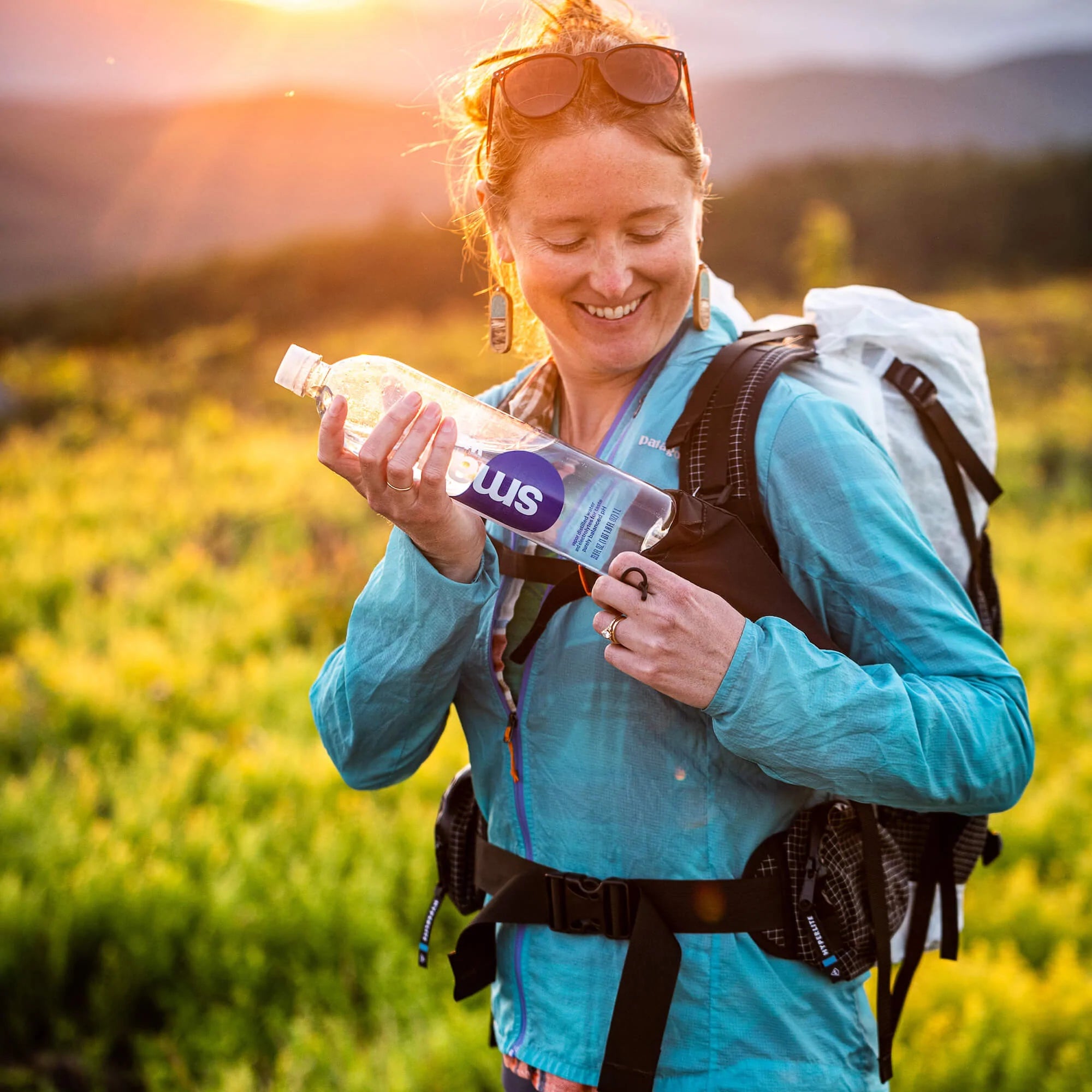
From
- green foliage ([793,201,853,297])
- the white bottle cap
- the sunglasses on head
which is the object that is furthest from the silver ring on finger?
green foliage ([793,201,853,297])

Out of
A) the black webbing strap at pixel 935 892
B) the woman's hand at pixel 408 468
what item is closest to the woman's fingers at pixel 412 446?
the woman's hand at pixel 408 468

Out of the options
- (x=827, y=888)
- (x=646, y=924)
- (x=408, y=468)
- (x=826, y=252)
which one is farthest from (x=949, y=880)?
(x=826, y=252)

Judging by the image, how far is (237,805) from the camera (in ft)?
15.4

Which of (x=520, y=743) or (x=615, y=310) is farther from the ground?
(x=615, y=310)

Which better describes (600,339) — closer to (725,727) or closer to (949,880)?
(725,727)

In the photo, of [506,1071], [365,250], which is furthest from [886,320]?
[365,250]

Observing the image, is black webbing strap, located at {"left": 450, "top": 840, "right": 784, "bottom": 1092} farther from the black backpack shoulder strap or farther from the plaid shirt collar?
the plaid shirt collar

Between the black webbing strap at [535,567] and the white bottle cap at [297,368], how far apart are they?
1.40 feet

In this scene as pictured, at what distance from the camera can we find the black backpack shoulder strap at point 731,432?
1.40m

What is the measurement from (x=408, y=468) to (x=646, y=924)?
79 centimetres

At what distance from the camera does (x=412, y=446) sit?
130cm

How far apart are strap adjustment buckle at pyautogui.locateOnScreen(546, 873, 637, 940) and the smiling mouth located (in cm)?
94

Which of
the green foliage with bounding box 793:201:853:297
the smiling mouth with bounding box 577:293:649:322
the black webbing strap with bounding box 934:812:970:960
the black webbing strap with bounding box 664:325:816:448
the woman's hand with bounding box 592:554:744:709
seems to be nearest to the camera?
the woman's hand with bounding box 592:554:744:709

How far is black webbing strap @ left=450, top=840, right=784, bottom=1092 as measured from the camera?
4.63ft
